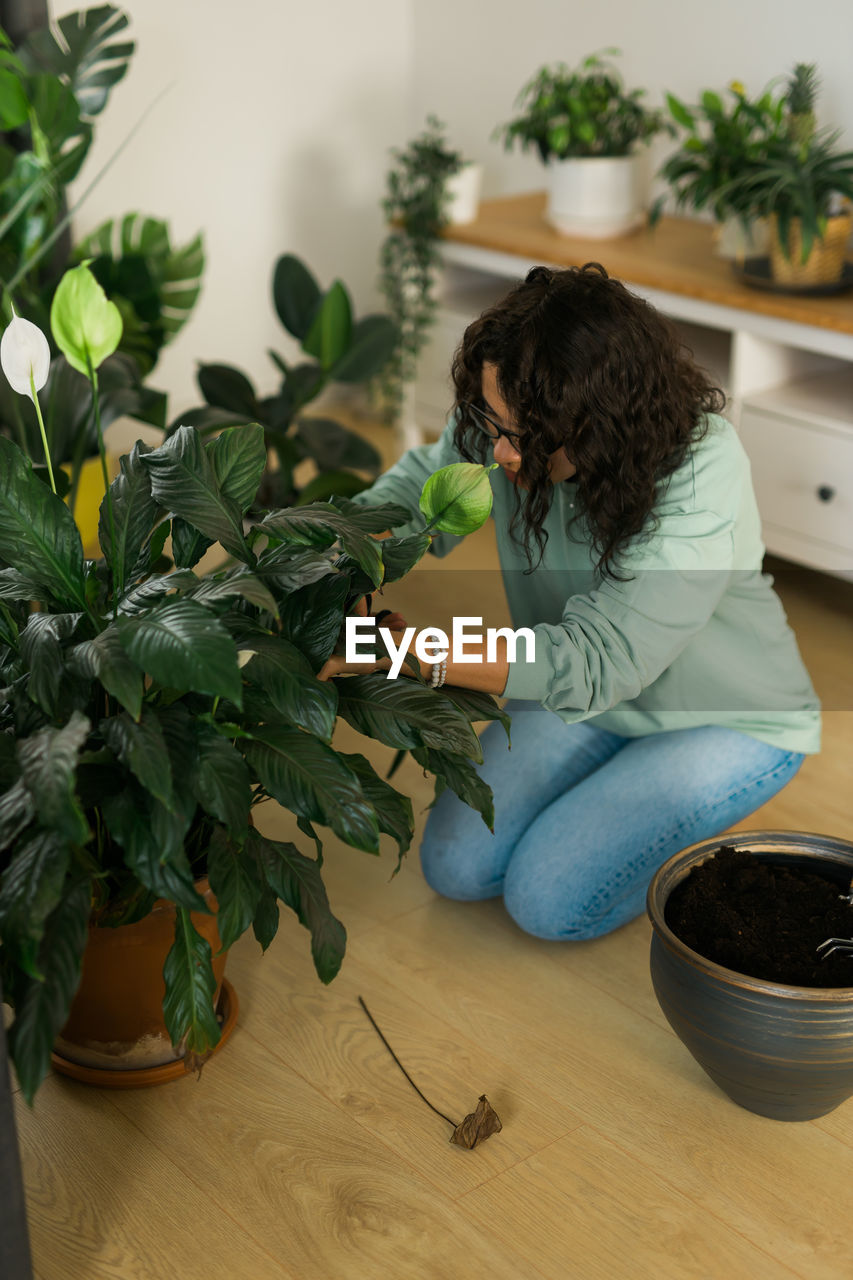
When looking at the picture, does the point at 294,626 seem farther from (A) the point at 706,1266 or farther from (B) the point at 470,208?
(B) the point at 470,208

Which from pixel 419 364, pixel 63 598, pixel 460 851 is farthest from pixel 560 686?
pixel 419 364

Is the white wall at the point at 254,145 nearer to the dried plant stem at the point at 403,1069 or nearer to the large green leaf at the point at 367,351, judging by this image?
the large green leaf at the point at 367,351

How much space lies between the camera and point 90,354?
1.28m

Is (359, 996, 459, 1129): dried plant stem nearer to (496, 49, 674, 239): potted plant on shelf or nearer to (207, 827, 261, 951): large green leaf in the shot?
(207, 827, 261, 951): large green leaf

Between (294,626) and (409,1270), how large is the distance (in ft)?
2.28

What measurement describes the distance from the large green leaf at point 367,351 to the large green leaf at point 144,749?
1.55 m

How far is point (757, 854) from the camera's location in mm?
1646

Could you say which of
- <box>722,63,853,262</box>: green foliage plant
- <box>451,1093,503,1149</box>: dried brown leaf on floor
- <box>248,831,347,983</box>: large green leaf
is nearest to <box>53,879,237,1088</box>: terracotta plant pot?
<box>248,831,347,983</box>: large green leaf

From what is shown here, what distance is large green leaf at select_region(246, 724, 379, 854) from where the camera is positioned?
1.28 m

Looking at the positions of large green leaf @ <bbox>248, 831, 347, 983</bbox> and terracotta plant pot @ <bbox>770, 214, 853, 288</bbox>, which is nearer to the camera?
large green leaf @ <bbox>248, 831, 347, 983</bbox>

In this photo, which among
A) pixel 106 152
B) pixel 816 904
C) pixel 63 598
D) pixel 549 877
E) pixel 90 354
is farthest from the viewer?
pixel 106 152

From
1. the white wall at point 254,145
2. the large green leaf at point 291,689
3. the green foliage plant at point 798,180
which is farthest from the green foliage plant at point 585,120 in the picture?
the large green leaf at point 291,689

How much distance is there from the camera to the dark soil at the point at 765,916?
1452mm

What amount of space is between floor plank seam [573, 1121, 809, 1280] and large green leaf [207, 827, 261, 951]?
521 mm
